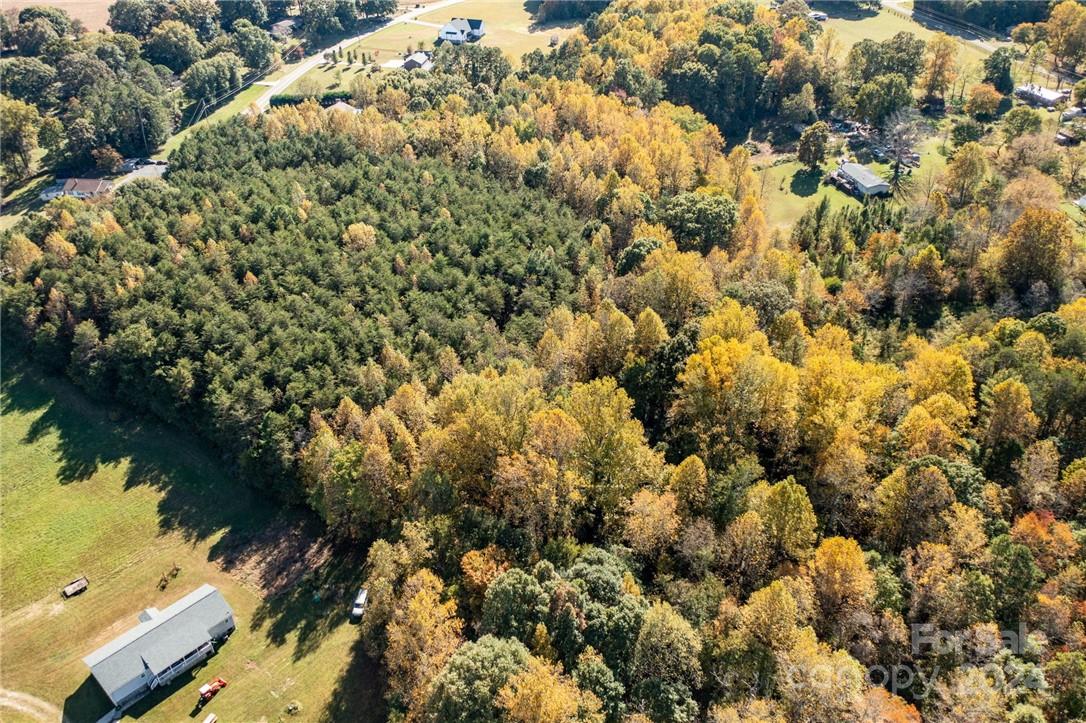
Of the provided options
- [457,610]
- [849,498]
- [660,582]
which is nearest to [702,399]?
[849,498]

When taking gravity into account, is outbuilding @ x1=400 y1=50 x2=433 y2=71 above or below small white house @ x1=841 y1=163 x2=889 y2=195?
above

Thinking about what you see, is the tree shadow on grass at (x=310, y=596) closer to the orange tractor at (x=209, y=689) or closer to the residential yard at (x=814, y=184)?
the orange tractor at (x=209, y=689)

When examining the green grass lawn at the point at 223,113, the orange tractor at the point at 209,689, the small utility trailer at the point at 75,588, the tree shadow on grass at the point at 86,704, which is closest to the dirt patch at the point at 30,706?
the tree shadow on grass at the point at 86,704

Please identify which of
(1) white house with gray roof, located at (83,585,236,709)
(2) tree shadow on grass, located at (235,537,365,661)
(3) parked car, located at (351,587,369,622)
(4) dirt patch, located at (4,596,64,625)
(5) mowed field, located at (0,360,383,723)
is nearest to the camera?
(1) white house with gray roof, located at (83,585,236,709)

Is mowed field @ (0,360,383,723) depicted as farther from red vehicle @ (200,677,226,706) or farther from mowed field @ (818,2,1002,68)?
mowed field @ (818,2,1002,68)

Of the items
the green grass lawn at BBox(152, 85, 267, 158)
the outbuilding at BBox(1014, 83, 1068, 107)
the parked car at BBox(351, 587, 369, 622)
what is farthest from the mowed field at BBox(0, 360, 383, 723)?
the outbuilding at BBox(1014, 83, 1068, 107)

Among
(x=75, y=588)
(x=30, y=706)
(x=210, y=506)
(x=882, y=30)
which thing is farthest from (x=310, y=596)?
(x=882, y=30)

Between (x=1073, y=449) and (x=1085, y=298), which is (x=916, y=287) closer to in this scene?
(x=1085, y=298)
